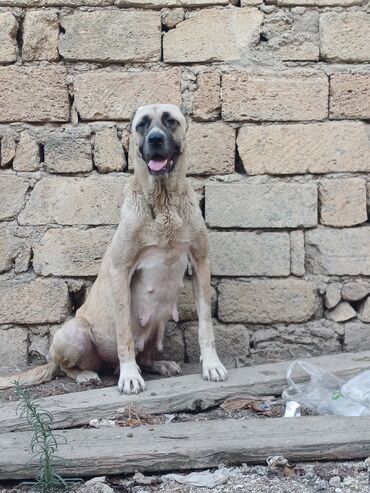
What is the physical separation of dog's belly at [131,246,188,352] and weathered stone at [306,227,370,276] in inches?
47.7

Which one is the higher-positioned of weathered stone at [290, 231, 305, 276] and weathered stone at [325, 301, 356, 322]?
weathered stone at [290, 231, 305, 276]

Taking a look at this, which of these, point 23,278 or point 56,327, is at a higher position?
point 23,278

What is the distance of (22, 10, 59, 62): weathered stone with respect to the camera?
5180 millimetres

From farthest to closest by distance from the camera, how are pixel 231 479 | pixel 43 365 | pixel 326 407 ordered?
pixel 43 365 → pixel 326 407 → pixel 231 479

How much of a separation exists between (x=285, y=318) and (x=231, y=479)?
83.2 inches

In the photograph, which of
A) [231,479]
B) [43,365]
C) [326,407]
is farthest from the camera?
[43,365]

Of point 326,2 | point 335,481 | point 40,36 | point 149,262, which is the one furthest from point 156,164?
point 335,481

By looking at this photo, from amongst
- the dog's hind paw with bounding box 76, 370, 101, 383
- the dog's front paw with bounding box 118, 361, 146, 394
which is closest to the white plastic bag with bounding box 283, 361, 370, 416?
the dog's front paw with bounding box 118, 361, 146, 394

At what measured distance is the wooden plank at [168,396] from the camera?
402cm

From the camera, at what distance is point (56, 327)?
17.3 ft

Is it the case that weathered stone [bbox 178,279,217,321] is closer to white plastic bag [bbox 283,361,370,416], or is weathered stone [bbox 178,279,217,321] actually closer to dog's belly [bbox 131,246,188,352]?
dog's belly [bbox 131,246,188,352]

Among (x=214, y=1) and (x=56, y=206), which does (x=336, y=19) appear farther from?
(x=56, y=206)

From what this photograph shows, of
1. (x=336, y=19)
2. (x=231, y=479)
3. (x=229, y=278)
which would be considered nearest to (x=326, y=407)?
(x=231, y=479)

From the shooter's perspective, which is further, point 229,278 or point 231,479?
point 229,278
